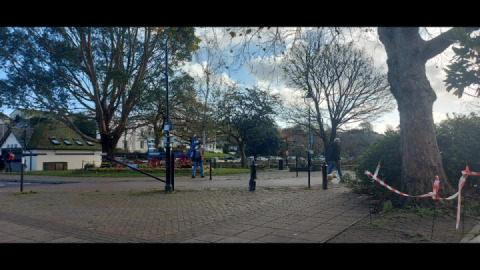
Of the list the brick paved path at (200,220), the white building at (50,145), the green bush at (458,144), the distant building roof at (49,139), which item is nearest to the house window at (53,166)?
the white building at (50,145)

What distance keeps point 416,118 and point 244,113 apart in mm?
27315

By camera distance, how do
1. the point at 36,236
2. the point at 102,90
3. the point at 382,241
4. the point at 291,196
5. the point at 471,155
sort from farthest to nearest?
the point at 102,90
the point at 291,196
the point at 471,155
the point at 36,236
the point at 382,241

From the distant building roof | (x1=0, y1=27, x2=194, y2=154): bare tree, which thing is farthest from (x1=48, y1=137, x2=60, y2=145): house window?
(x1=0, y1=27, x2=194, y2=154): bare tree

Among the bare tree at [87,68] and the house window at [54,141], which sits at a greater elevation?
the bare tree at [87,68]

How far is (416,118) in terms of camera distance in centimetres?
666

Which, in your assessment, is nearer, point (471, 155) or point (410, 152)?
point (410, 152)

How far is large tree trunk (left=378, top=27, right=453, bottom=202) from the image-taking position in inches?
259

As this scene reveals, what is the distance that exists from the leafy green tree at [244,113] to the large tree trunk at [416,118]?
85.3 ft

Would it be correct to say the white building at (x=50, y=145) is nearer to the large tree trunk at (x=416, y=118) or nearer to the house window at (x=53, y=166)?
the house window at (x=53, y=166)

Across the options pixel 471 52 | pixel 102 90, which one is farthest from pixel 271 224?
pixel 102 90

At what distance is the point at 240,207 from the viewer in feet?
23.4

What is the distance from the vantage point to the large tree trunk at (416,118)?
21.6 ft
